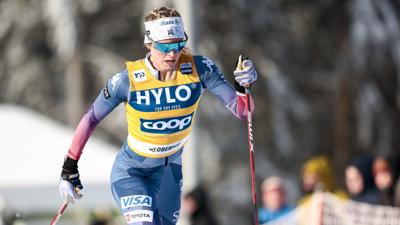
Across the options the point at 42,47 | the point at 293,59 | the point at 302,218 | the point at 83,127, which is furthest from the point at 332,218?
the point at 42,47

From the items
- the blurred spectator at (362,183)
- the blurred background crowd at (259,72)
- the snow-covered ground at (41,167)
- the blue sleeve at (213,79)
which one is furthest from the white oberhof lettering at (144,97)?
the blurred background crowd at (259,72)

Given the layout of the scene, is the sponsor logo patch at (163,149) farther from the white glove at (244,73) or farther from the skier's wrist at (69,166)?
the white glove at (244,73)

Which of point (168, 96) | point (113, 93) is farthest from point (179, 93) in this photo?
point (113, 93)

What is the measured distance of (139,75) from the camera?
333 inches

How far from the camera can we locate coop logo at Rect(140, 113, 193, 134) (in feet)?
28.1

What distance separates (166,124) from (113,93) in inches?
17.6

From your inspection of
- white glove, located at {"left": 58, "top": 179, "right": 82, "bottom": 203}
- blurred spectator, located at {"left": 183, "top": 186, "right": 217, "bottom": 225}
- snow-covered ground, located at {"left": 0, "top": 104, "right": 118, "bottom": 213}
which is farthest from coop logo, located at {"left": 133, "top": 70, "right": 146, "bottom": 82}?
snow-covered ground, located at {"left": 0, "top": 104, "right": 118, "bottom": 213}

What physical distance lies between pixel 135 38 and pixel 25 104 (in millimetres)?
3203

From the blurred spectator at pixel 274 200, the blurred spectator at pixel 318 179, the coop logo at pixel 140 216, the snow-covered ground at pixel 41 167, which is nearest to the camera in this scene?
the coop logo at pixel 140 216

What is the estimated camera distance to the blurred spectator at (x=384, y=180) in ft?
34.9

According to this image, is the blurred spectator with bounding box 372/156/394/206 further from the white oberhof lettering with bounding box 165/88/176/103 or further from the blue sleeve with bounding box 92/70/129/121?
the blue sleeve with bounding box 92/70/129/121

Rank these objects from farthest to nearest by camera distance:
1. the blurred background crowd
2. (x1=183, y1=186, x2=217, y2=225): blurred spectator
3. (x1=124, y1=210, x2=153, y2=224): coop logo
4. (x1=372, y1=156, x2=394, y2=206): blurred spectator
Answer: the blurred background crowd, (x1=183, y1=186, x2=217, y2=225): blurred spectator, (x1=372, y1=156, x2=394, y2=206): blurred spectator, (x1=124, y1=210, x2=153, y2=224): coop logo

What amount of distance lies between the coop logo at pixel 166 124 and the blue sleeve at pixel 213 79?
0.27 metres

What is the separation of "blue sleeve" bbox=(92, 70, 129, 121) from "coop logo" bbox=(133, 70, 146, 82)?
6 cm
